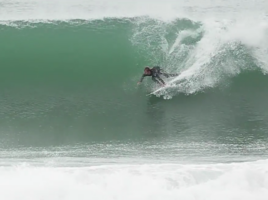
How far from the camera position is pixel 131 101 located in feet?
43.7

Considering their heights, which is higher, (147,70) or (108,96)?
(147,70)

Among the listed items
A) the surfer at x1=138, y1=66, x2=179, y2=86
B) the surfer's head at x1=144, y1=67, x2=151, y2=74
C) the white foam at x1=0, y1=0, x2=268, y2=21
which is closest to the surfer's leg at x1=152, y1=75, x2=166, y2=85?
the surfer at x1=138, y1=66, x2=179, y2=86

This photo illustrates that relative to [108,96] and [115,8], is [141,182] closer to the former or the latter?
[108,96]

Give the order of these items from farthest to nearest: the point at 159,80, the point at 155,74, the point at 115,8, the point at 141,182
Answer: the point at 115,8 → the point at 159,80 → the point at 155,74 → the point at 141,182

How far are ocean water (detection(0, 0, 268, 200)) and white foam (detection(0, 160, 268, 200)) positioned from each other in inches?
0.9

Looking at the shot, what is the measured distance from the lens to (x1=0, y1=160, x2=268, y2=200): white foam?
9938mm

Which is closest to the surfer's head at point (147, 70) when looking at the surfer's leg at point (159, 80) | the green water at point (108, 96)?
the surfer's leg at point (159, 80)

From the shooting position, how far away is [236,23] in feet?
49.5

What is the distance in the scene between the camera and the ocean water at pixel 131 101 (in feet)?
34.0

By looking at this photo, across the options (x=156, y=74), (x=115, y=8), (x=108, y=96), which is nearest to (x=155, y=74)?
(x=156, y=74)

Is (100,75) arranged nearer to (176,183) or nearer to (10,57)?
(10,57)

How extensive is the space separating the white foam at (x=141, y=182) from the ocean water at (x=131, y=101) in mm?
24

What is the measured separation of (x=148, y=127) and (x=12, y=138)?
3.60 metres

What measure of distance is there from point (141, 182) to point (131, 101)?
3488 millimetres
